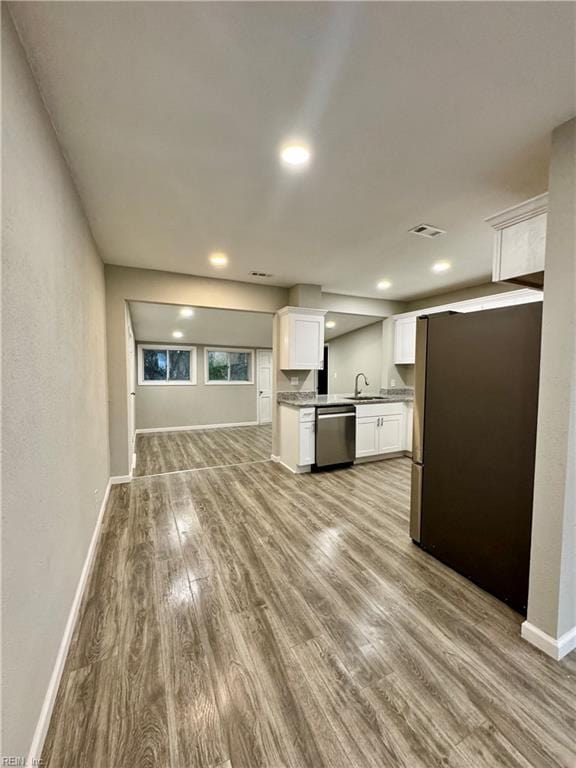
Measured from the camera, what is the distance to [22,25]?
1050 mm

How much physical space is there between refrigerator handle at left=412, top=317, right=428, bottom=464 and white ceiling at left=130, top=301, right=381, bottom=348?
9.54 ft

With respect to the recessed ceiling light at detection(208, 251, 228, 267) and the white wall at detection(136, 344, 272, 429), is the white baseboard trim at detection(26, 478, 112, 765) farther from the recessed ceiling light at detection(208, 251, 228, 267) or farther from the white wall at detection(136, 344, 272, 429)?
the white wall at detection(136, 344, 272, 429)

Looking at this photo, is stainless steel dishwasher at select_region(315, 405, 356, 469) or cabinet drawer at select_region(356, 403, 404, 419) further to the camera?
cabinet drawer at select_region(356, 403, 404, 419)

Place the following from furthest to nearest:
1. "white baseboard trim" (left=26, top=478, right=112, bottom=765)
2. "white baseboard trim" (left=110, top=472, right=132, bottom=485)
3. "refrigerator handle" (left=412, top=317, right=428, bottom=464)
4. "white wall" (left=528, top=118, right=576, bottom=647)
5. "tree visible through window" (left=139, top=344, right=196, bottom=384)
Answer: "tree visible through window" (left=139, top=344, right=196, bottom=384)
"white baseboard trim" (left=110, top=472, right=132, bottom=485)
"refrigerator handle" (left=412, top=317, right=428, bottom=464)
"white wall" (left=528, top=118, right=576, bottom=647)
"white baseboard trim" (left=26, top=478, right=112, bottom=765)

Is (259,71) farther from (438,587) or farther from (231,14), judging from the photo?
(438,587)

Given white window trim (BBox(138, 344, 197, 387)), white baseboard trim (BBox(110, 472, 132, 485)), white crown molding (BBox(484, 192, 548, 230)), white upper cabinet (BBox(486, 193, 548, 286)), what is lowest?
white baseboard trim (BBox(110, 472, 132, 485))

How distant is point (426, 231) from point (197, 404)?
6.06 metres

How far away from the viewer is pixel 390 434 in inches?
184

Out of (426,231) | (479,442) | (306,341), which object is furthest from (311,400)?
(479,442)

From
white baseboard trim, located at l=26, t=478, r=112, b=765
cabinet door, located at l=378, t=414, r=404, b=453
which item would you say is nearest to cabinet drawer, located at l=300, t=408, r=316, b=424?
cabinet door, located at l=378, t=414, r=404, b=453

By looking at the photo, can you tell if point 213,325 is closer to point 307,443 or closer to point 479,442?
point 307,443

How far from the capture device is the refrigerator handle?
7.66 ft

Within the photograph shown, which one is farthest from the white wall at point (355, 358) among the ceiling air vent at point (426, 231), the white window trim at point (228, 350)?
the ceiling air vent at point (426, 231)

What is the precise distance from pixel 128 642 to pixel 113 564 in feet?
2.56
